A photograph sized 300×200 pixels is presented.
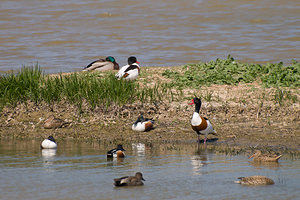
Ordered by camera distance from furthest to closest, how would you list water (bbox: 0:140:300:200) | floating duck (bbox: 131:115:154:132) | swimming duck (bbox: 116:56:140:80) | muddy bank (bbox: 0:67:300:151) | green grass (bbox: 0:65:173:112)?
1. swimming duck (bbox: 116:56:140:80)
2. green grass (bbox: 0:65:173:112)
3. floating duck (bbox: 131:115:154:132)
4. muddy bank (bbox: 0:67:300:151)
5. water (bbox: 0:140:300:200)

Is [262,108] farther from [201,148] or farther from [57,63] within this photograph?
[57,63]

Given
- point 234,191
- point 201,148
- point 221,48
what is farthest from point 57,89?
point 221,48

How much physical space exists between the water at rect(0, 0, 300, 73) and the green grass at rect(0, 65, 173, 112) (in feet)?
21.4

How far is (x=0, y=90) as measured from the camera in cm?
1241

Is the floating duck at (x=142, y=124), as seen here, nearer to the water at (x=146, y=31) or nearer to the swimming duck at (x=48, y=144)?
the swimming duck at (x=48, y=144)

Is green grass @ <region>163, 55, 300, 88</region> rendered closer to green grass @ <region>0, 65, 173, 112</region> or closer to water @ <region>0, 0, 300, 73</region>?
green grass @ <region>0, 65, 173, 112</region>

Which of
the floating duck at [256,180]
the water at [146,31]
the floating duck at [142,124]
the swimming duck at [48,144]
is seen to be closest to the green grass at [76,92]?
the floating duck at [142,124]

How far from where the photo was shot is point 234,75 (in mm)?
13656

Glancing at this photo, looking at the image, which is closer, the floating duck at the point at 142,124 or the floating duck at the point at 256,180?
the floating duck at the point at 256,180

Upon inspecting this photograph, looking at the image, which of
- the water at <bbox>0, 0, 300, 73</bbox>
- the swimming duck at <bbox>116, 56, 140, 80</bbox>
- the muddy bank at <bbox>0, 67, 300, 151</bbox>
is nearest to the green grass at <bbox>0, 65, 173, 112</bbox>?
the muddy bank at <bbox>0, 67, 300, 151</bbox>

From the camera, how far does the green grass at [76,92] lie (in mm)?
12031

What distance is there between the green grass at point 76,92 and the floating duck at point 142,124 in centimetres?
102

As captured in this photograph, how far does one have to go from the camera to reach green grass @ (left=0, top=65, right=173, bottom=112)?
12031 millimetres

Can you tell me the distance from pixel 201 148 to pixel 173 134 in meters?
1.26
